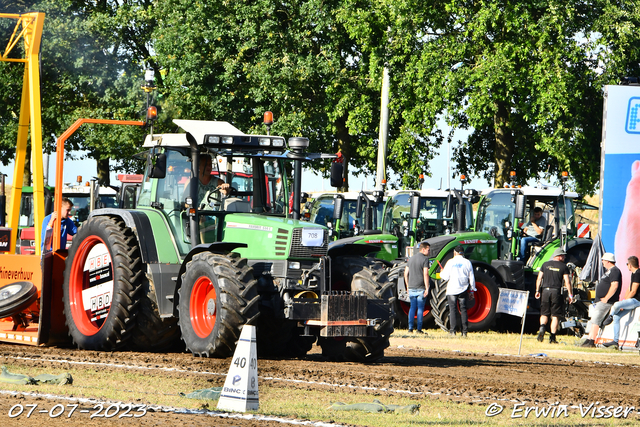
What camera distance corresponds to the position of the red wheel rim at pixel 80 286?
11562 mm

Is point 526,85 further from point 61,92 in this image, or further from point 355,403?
point 355,403

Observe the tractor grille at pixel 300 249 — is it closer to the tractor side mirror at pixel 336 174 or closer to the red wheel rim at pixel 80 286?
the tractor side mirror at pixel 336 174

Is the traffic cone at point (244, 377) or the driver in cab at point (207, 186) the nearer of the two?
the traffic cone at point (244, 377)

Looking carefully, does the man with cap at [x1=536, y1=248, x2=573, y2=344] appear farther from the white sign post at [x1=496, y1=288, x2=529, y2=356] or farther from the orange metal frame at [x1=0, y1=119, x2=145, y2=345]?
the orange metal frame at [x1=0, y1=119, x2=145, y2=345]

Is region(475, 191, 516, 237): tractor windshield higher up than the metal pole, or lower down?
lower down

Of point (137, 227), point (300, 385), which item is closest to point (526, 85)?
point (137, 227)

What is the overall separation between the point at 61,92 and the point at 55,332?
2410cm

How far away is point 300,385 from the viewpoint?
866cm

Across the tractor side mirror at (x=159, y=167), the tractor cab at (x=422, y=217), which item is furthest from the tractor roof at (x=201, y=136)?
the tractor cab at (x=422, y=217)

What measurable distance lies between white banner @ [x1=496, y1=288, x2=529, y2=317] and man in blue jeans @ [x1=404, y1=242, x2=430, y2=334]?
192cm

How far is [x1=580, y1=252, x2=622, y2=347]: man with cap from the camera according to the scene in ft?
51.2

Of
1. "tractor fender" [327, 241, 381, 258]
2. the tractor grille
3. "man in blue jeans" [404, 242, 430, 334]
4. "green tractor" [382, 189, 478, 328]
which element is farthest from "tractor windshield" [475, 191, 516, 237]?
the tractor grille

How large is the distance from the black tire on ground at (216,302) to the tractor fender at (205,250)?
0.14m

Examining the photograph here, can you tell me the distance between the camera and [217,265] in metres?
9.80
